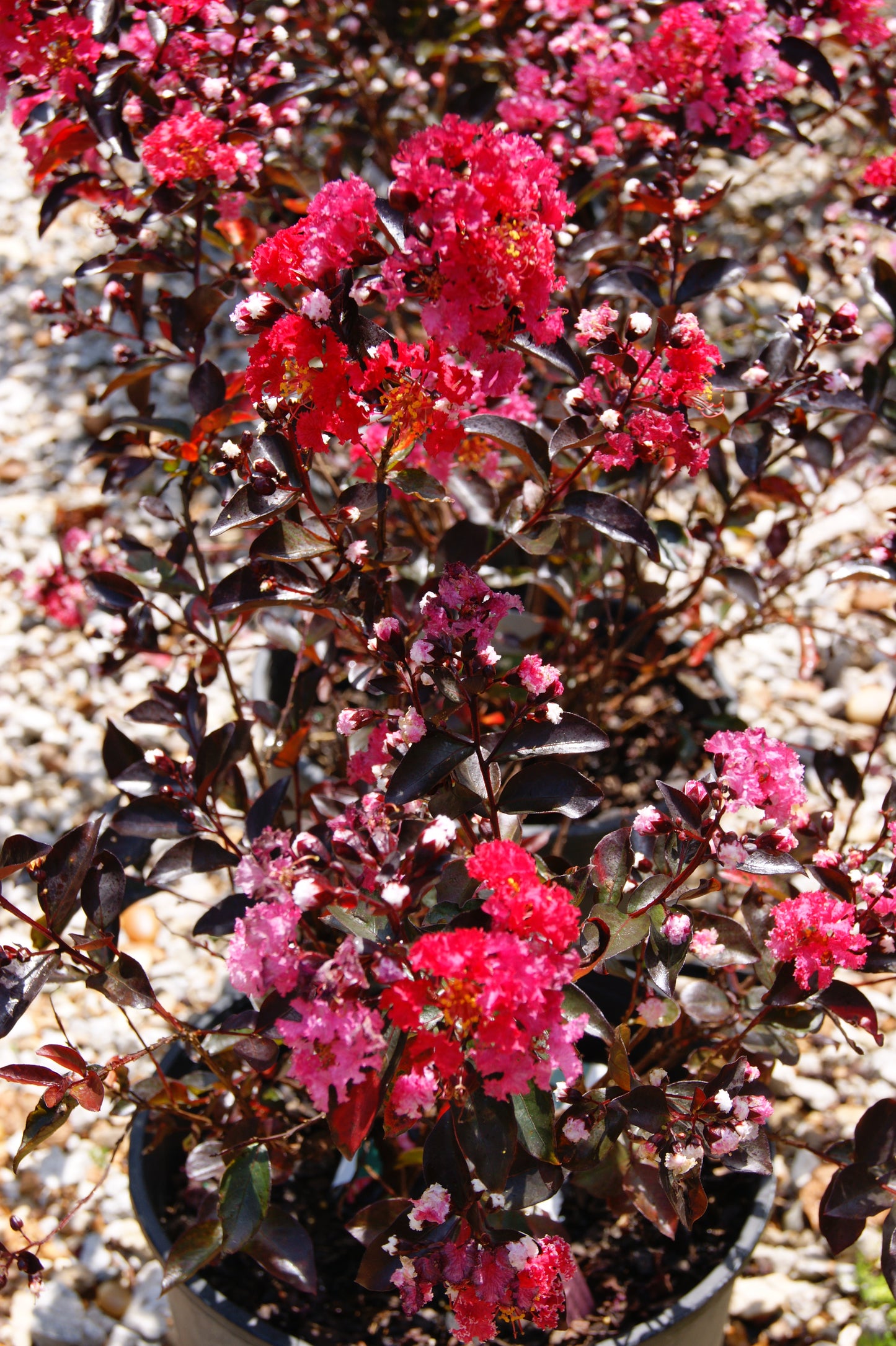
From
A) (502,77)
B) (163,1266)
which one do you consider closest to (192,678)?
(163,1266)

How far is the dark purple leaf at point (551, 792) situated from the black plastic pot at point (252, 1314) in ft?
1.74

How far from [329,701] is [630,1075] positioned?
2.57 ft

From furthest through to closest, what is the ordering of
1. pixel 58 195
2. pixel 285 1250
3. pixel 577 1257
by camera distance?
pixel 58 195, pixel 577 1257, pixel 285 1250

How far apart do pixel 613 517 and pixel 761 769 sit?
0.29m

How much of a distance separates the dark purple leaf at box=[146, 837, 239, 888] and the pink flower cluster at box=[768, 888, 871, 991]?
1.85ft

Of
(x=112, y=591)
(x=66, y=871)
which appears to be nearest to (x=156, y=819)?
(x=66, y=871)

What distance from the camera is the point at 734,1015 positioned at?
1175 millimetres

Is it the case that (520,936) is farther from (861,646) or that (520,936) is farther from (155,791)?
(861,646)

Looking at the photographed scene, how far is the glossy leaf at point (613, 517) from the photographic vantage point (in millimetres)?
1040

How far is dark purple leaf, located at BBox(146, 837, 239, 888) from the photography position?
1.14m

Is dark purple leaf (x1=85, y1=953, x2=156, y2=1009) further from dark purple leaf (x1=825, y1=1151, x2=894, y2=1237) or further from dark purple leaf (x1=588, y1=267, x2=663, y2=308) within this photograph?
dark purple leaf (x1=588, y1=267, x2=663, y2=308)

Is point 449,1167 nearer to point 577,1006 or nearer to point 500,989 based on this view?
point 577,1006

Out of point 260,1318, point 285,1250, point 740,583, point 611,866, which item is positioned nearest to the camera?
point 611,866

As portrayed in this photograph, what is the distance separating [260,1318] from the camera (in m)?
1.15
